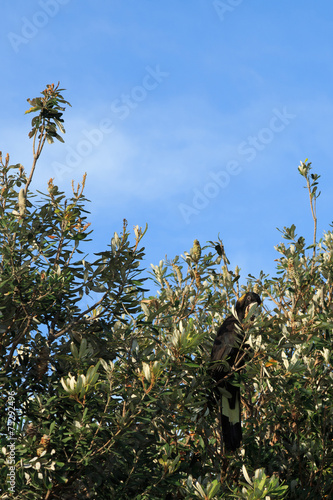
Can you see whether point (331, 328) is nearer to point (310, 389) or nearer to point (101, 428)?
point (310, 389)

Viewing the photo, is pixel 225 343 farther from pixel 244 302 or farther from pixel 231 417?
pixel 231 417

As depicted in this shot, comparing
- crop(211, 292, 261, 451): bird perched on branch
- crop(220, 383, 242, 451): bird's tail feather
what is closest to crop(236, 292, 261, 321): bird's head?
crop(211, 292, 261, 451): bird perched on branch

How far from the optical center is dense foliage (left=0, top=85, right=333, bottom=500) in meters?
5.42

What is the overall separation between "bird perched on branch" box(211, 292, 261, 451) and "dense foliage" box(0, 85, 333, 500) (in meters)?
0.13

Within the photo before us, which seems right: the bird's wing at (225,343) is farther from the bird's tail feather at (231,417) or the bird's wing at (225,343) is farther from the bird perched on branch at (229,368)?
the bird's tail feather at (231,417)

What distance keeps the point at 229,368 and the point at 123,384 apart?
Answer: 1089 mm

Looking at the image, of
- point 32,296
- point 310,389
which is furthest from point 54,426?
point 310,389

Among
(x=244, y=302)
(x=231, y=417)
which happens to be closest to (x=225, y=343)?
(x=244, y=302)

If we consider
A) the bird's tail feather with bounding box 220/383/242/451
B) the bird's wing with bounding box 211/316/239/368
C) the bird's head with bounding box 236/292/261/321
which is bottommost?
the bird's tail feather with bounding box 220/383/242/451

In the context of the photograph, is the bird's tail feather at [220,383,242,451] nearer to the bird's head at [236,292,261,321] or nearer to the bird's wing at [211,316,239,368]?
the bird's wing at [211,316,239,368]

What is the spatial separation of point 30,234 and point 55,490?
2.73 meters

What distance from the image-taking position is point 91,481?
577 centimetres

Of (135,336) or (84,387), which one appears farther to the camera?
(135,336)

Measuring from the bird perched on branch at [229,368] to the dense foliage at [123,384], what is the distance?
131 millimetres
